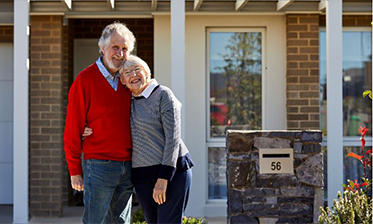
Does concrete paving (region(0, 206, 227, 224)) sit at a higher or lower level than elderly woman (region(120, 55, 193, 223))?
lower

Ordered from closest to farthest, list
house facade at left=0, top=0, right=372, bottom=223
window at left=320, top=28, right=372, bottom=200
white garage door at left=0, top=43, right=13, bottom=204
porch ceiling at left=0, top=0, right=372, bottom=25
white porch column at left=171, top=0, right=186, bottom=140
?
white porch column at left=171, top=0, right=186, bottom=140
porch ceiling at left=0, top=0, right=372, bottom=25
house facade at left=0, top=0, right=372, bottom=223
window at left=320, top=28, right=372, bottom=200
white garage door at left=0, top=43, right=13, bottom=204

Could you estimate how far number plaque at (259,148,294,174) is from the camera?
4906mm

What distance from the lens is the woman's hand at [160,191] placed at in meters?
3.39

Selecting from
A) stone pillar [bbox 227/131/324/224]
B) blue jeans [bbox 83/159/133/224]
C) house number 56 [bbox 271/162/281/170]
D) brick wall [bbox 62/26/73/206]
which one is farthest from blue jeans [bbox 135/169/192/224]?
brick wall [bbox 62/26/73/206]

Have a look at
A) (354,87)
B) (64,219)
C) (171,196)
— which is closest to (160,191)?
(171,196)

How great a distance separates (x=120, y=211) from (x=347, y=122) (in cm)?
472

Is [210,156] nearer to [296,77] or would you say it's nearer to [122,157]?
[296,77]

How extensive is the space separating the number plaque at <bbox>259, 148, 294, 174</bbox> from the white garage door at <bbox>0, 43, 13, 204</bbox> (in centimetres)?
436

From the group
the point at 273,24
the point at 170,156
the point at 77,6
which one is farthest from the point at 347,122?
the point at 170,156

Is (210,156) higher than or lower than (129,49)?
lower

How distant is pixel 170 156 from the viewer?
3.40 metres

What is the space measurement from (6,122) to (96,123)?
487 cm

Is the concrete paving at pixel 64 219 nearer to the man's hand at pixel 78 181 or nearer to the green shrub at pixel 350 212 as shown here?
the green shrub at pixel 350 212

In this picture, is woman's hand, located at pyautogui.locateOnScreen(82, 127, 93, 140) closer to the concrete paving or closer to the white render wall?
the concrete paving
